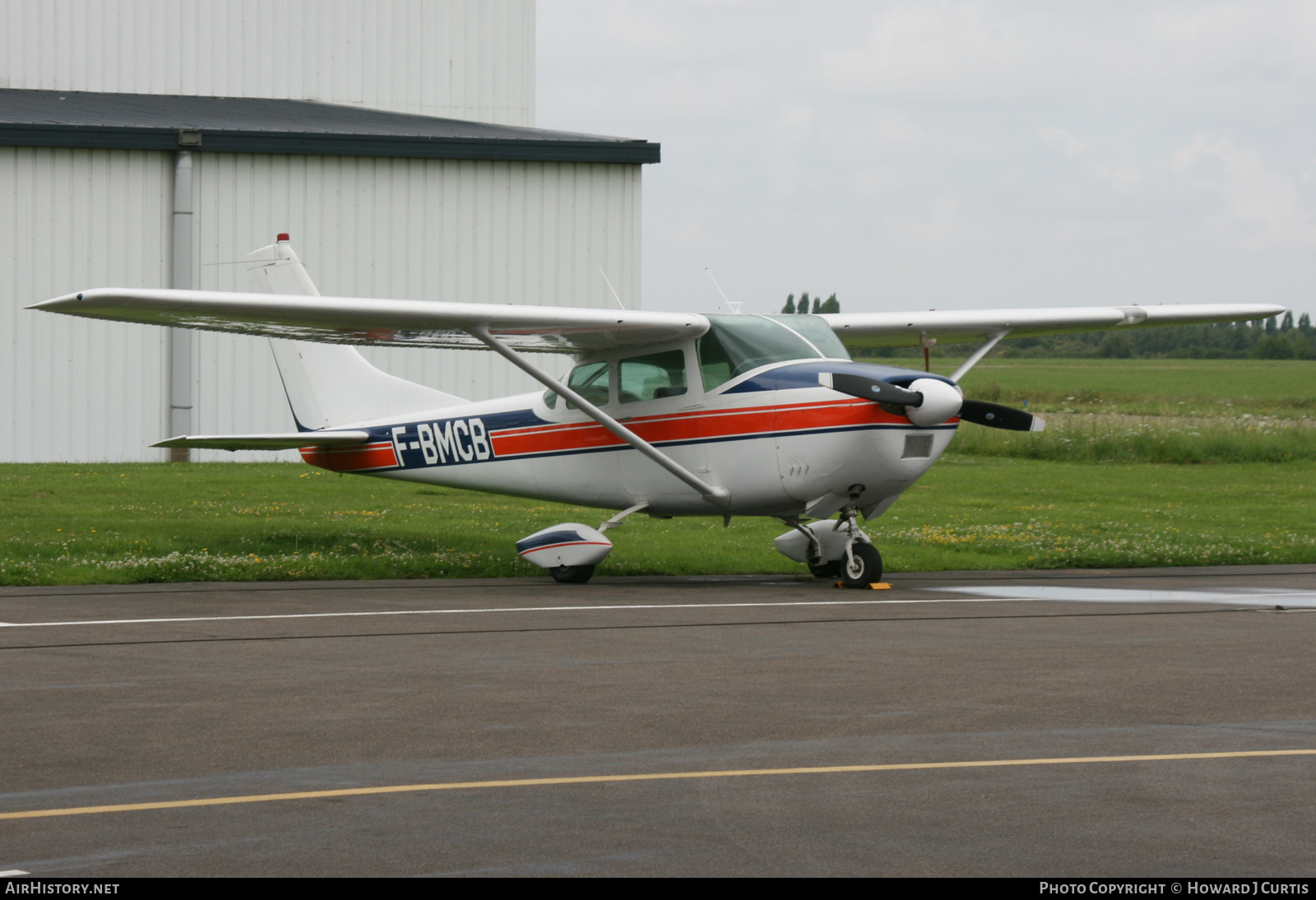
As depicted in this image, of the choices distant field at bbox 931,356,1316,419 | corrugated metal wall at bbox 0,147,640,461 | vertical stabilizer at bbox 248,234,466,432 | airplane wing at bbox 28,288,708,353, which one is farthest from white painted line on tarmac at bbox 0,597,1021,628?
distant field at bbox 931,356,1316,419

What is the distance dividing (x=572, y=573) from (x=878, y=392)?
3.68 m

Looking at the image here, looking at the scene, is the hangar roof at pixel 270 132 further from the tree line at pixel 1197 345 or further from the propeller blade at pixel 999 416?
the tree line at pixel 1197 345

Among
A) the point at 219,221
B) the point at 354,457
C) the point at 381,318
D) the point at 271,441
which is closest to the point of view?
the point at 381,318

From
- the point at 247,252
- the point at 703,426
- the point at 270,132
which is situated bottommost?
the point at 703,426

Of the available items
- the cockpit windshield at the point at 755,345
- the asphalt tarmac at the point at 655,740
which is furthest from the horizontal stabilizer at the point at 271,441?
the cockpit windshield at the point at 755,345

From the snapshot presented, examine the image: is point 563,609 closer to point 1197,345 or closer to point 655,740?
point 655,740

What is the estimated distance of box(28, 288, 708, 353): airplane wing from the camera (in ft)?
40.8

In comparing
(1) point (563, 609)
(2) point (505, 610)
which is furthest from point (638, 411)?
(2) point (505, 610)

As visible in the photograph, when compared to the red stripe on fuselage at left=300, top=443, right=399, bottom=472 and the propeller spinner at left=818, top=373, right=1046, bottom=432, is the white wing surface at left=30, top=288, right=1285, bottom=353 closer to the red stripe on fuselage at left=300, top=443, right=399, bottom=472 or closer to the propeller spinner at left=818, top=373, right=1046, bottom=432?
the red stripe on fuselage at left=300, top=443, right=399, bottom=472

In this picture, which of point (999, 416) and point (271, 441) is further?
point (271, 441)

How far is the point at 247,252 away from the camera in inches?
1077

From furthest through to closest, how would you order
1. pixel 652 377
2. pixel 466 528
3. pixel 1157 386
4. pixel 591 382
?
pixel 1157 386, pixel 466 528, pixel 591 382, pixel 652 377

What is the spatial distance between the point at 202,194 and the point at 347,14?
21.3ft
